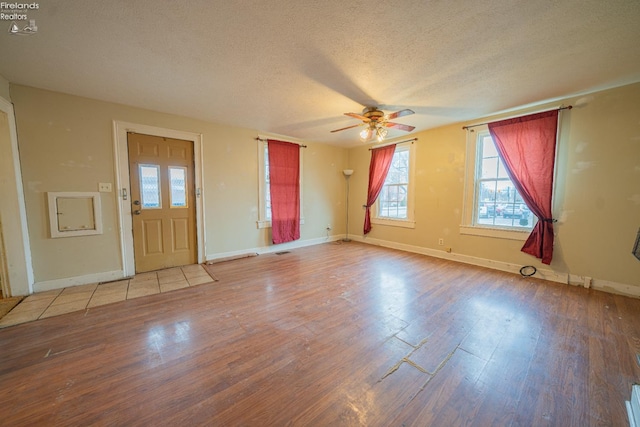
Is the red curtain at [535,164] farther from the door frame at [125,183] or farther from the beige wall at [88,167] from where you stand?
the door frame at [125,183]

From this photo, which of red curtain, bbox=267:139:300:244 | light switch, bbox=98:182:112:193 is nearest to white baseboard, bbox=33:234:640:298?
red curtain, bbox=267:139:300:244

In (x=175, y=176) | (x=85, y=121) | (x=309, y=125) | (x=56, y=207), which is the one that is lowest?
(x=56, y=207)

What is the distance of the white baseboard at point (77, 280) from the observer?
2.81 metres

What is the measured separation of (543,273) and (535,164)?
1.57 metres

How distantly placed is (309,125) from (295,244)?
2605 millimetres

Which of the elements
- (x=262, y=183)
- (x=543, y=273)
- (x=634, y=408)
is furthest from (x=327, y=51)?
(x=543, y=273)

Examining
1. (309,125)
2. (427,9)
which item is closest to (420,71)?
(427,9)

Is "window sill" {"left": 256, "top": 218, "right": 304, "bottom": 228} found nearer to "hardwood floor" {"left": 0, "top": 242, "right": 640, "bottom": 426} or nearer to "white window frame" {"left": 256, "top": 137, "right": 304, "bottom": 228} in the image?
"white window frame" {"left": 256, "top": 137, "right": 304, "bottom": 228}

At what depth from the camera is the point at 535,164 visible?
10.6 feet

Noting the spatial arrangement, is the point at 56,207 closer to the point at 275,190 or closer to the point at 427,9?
the point at 275,190

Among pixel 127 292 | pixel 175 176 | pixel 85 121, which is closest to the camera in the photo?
pixel 127 292

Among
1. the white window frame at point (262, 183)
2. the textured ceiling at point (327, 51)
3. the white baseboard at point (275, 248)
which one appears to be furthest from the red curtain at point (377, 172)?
the white window frame at point (262, 183)

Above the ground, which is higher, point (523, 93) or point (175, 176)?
point (523, 93)

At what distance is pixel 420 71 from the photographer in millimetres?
2334
